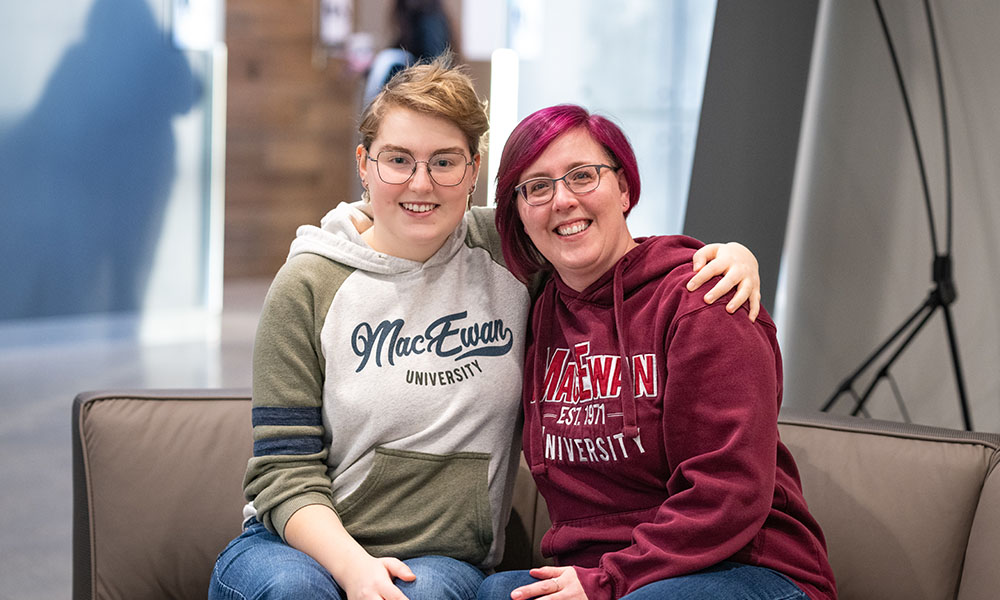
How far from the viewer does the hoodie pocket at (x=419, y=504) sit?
157 centimetres

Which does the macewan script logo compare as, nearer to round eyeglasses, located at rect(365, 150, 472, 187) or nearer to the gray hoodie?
the gray hoodie

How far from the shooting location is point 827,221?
11.4 ft

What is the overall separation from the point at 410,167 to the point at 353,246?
17cm

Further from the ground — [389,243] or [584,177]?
[584,177]

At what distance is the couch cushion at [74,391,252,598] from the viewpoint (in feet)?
5.95

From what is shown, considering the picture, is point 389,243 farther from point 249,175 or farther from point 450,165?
point 249,175

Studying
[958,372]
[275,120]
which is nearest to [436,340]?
[958,372]

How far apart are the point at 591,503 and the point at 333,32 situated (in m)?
6.94

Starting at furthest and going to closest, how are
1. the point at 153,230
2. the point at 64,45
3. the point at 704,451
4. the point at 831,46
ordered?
the point at 153,230, the point at 64,45, the point at 831,46, the point at 704,451

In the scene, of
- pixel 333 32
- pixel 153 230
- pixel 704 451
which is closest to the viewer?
pixel 704 451

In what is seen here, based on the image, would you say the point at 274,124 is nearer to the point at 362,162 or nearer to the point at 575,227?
the point at 362,162

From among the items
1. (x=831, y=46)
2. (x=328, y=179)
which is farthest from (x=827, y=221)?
(x=328, y=179)

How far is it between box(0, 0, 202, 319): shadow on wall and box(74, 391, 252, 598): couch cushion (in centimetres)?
324

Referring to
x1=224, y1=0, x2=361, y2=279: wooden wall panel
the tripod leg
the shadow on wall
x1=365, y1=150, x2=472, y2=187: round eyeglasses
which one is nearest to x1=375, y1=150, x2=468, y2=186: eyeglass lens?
x1=365, y1=150, x2=472, y2=187: round eyeglasses
